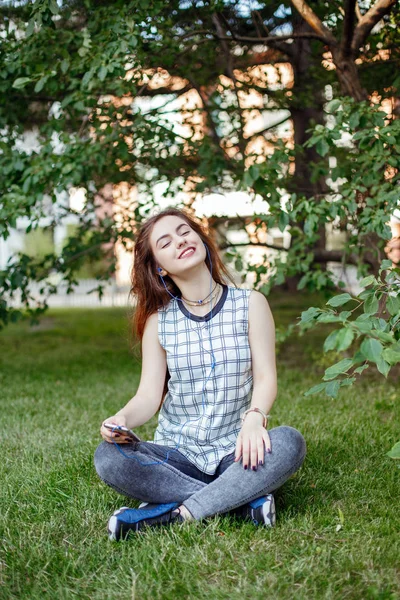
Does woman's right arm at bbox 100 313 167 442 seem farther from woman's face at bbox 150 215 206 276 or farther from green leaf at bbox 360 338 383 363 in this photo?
green leaf at bbox 360 338 383 363

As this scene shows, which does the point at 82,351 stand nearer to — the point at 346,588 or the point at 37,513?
the point at 37,513

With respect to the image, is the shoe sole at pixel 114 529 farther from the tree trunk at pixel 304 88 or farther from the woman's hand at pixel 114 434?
the tree trunk at pixel 304 88

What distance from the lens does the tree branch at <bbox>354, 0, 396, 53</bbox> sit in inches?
153

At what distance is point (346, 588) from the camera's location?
1.88m

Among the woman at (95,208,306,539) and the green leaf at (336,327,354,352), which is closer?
the green leaf at (336,327,354,352)

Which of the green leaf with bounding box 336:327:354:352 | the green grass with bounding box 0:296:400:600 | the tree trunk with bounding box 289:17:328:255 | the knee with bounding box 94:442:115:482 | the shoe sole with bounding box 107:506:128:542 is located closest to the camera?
the green leaf with bounding box 336:327:354:352

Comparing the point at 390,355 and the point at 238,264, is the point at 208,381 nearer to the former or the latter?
the point at 390,355

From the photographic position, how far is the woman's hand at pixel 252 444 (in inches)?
90.4

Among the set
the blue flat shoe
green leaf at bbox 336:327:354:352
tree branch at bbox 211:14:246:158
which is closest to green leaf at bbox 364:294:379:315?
green leaf at bbox 336:327:354:352

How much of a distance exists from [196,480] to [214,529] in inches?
10.2

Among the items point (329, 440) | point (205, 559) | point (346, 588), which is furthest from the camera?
point (329, 440)

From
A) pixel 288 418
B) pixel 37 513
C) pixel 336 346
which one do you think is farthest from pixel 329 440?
pixel 336 346

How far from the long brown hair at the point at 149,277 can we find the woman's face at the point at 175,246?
2.3 inches

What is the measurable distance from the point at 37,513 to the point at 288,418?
184 cm
